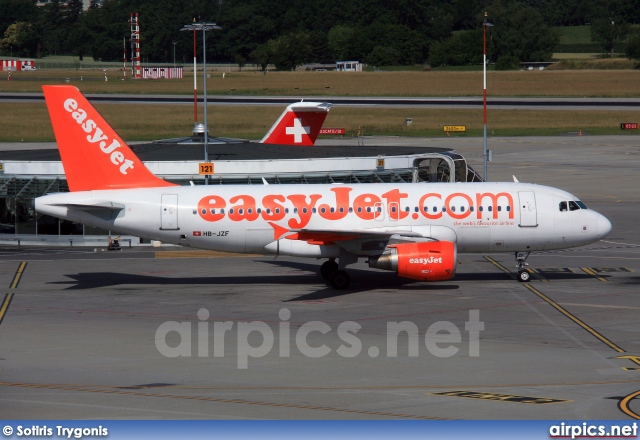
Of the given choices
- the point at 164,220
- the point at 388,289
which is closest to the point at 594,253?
the point at 388,289

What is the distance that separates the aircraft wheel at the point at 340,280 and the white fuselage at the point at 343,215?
1.42 m

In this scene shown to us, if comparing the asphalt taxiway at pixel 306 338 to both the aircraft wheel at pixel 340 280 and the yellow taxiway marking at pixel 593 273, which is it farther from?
the aircraft wheel at pixel 340 280

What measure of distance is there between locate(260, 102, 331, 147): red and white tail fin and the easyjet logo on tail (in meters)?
25.5

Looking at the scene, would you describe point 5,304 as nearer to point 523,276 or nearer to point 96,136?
point 96,136

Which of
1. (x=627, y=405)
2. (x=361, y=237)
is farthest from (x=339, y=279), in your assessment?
(x=627, y=405)

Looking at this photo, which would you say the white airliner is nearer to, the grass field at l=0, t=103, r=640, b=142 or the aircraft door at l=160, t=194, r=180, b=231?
the aircraft door at l=160, t=194, r=180, b=231

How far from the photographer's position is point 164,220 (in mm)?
44781

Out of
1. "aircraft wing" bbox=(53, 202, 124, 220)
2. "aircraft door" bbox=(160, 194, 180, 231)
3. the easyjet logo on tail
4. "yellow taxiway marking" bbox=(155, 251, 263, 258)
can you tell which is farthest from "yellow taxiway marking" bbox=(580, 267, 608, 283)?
the easyjet logo on tail

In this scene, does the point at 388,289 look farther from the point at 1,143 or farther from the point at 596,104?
the point at 596,104

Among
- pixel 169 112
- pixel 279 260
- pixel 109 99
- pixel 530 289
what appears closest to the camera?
pixel 530 289

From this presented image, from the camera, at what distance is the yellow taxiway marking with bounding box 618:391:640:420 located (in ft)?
78.3

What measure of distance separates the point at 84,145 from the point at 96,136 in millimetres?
711

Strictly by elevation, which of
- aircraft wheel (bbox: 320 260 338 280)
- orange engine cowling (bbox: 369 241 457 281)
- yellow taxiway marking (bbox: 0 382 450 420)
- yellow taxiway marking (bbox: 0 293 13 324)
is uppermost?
orange engine cowling (bbox: 369 241 457 281)

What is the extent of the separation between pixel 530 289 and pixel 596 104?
113 m
